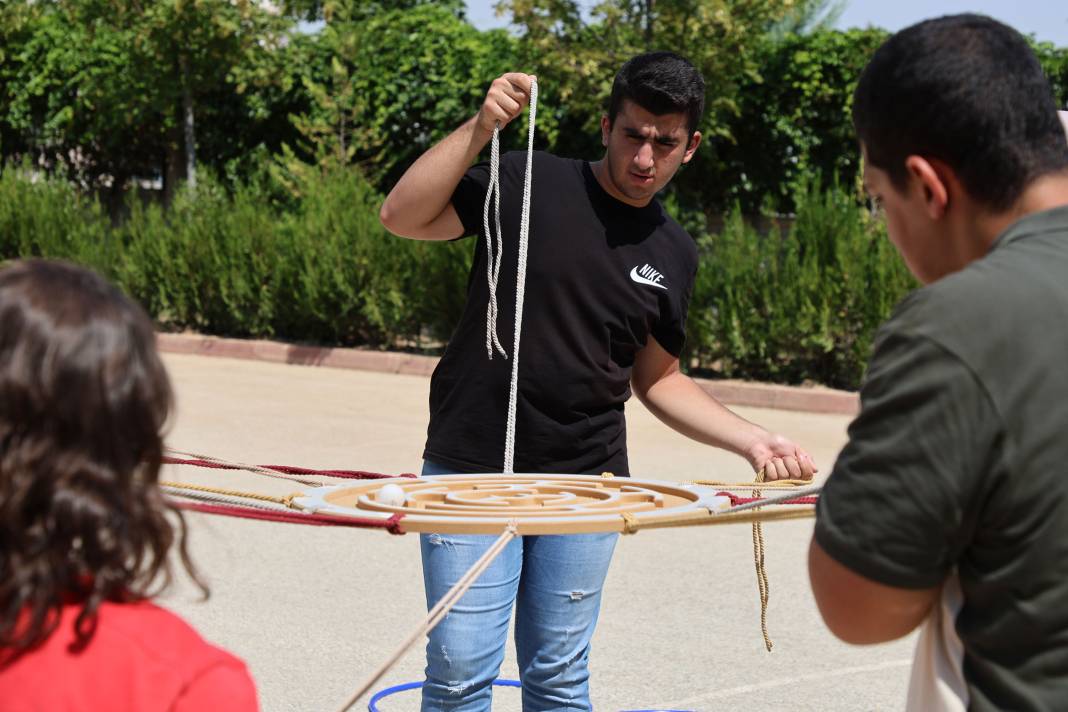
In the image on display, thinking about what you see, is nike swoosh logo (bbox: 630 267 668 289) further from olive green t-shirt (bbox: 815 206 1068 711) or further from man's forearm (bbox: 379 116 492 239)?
olive green t-shirt (bbox: 815 206 1068 711)

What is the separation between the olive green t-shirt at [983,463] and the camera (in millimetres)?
1440

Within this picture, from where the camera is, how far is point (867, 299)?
1166 centimetres

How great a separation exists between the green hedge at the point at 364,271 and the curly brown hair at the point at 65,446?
10.5 meters

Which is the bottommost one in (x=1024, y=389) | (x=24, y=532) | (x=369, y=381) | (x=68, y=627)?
(x=369, y=381)

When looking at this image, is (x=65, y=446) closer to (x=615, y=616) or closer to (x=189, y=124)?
(x=615, y=616)

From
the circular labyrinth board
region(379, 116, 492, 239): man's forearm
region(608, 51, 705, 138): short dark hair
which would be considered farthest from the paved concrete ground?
region(608, 51, 705, 138): short dark hair

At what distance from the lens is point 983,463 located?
Result: 57.3 inches

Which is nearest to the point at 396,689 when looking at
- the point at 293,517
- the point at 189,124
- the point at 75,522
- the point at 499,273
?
the point at 499,273

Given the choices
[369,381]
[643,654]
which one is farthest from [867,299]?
[643,654]

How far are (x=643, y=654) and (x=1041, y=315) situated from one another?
3.88 meters

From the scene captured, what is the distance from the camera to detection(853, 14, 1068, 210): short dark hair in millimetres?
1554

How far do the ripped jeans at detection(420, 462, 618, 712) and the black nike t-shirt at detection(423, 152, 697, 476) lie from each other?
7.3 inches

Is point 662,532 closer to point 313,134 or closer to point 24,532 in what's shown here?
point 24,532

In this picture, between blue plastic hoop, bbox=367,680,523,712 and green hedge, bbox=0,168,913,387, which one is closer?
blue plastic hoop, bbox=367,680,523,712
